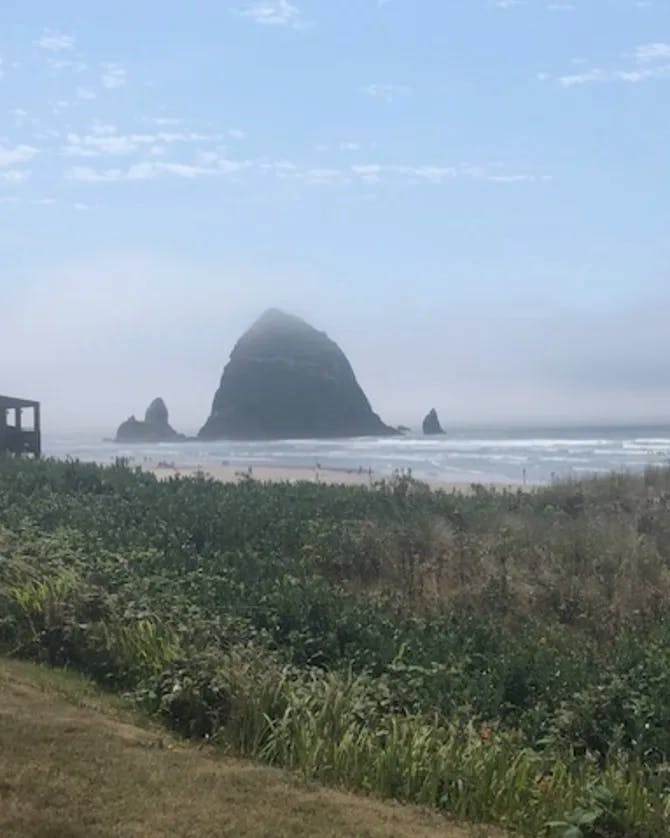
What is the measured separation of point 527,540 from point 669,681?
6058 millimetres

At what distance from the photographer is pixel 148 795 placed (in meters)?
4.29

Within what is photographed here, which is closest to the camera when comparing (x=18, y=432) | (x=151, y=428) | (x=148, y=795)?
(x=148, y=795)

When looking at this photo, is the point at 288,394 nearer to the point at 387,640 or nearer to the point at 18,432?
the point at 18,432

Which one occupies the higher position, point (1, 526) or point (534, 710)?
point (1, 526)

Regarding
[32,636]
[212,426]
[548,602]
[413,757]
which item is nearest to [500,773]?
[413,757]

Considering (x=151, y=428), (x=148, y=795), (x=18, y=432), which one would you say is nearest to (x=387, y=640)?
(x=148, y=795)

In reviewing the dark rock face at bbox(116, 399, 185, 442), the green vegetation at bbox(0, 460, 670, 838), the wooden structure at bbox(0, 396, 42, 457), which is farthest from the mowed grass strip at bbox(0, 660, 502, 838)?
the dark rock face at bbox(116, 399, 185, 442)

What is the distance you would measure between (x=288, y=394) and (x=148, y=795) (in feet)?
353

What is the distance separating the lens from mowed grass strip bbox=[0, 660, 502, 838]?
13.1 ft

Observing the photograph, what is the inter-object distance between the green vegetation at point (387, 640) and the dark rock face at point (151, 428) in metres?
90.9

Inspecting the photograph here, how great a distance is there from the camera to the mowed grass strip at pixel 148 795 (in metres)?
4.00

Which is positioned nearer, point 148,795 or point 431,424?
point 148,795

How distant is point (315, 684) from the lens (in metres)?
6.13

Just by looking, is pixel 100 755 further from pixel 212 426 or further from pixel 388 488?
pixel 212 426
